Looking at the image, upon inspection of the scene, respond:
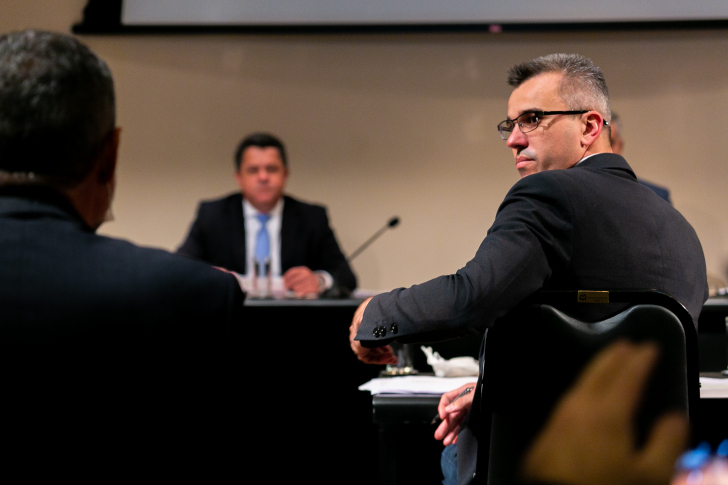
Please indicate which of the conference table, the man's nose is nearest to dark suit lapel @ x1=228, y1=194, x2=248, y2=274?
the conference table

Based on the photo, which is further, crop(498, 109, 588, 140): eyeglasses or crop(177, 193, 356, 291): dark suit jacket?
crop(177, 193, 356, 291): dark suit jacket

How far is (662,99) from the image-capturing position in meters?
3.96

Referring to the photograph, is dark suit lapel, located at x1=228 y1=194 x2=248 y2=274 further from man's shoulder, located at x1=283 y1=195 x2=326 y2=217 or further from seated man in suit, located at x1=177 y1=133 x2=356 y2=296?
man's shoulder, located at x1=283 y1=195 x2=326 y2=217

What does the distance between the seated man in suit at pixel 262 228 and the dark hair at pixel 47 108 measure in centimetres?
273

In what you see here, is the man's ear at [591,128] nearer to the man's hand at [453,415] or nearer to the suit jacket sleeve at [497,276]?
the suit jacket sleeve at [497,276]

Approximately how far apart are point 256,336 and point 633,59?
281 centimetres

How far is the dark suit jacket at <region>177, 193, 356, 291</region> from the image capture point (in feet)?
11.5

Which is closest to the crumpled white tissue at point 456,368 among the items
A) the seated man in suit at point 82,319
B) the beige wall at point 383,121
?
the seated man in suit at point 82,319

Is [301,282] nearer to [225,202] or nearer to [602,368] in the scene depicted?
[225,202]

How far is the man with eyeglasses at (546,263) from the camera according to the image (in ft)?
3.22

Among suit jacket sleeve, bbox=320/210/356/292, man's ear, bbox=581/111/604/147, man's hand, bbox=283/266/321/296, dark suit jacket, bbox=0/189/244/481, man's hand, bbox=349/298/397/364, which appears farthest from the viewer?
suit jacket sleeve, bbox=320/210/356/292

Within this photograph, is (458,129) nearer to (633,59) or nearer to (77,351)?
(633,59)

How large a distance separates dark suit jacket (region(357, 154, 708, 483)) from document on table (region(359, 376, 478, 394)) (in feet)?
0.94

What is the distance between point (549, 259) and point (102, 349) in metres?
0.64
